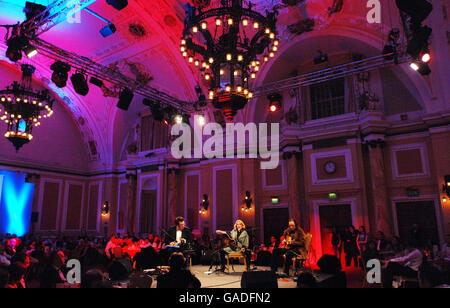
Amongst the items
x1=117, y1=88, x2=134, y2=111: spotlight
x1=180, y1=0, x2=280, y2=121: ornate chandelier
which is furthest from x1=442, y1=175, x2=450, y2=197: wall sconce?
x1=117, y1=88, x2=134, y2=111: spotlight

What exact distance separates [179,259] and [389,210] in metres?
10.7

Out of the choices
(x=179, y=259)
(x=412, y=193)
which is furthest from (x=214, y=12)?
(x=412, y=193)

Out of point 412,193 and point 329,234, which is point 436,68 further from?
point 329,234

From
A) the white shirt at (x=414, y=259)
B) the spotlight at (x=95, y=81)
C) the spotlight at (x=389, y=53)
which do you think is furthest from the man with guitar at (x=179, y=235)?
the spotlight at (x=389, y=53)

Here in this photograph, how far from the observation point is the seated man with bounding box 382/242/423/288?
18.9 feet

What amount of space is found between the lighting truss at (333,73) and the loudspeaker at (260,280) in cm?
870

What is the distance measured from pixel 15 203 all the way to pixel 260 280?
57.4ft

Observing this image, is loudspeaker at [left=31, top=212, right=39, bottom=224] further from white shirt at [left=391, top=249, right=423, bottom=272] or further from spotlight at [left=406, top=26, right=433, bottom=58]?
spotlight at [left=406, top=26, right=433, bottom=58]

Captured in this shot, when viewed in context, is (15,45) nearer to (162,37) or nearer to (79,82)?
(79,82)

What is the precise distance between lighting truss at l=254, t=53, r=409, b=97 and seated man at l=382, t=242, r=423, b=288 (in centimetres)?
628

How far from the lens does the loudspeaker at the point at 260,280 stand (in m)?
3.33

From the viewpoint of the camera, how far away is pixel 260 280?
11.2 feet

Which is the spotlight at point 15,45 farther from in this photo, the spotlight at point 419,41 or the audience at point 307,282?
the spotlight at point 419,41

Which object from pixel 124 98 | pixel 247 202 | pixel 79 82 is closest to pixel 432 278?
pixel 79 82
